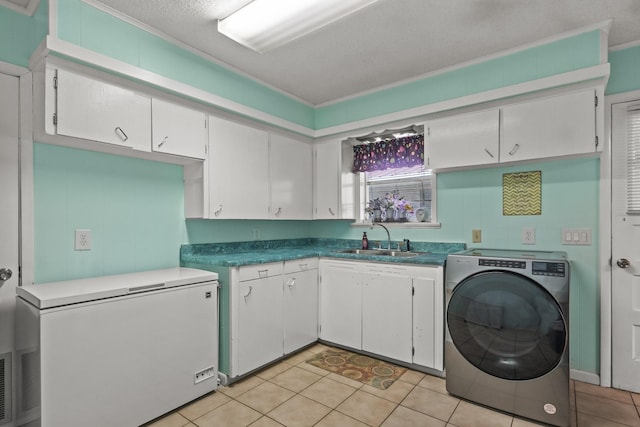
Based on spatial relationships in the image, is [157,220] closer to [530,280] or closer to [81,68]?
[81,68]

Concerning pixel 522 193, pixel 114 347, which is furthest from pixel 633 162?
pixel 114 347

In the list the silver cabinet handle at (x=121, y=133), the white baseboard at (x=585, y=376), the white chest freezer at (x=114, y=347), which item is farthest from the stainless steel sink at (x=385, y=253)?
the silver cabinet handle at (x=121, y=133)

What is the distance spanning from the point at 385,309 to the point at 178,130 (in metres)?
2.12

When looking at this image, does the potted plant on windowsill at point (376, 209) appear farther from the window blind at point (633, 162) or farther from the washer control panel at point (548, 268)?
the window blind at point (633, 162)

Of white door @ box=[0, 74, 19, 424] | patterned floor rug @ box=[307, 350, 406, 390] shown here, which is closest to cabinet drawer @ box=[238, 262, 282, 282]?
patterned floor rug @ box=[307, 350, 406, 390]

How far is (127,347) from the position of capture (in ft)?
6.22

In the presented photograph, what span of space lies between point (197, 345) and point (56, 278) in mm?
966

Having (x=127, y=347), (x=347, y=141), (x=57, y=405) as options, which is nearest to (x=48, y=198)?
(x=127, y=347)

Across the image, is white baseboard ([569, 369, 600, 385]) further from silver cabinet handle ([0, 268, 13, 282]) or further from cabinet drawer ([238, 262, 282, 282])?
silver cabinet handle ([0, 268, 13, 282])

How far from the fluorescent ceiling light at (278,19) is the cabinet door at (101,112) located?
76 cm

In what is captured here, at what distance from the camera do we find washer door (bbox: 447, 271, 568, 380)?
1970 millimetres

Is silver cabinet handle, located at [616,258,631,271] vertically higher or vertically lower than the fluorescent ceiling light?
lower

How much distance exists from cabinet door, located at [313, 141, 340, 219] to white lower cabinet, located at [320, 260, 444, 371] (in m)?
0.69

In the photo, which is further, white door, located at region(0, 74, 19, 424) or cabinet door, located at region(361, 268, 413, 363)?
cabinet door, located at region(361, 268, 413, 363)
